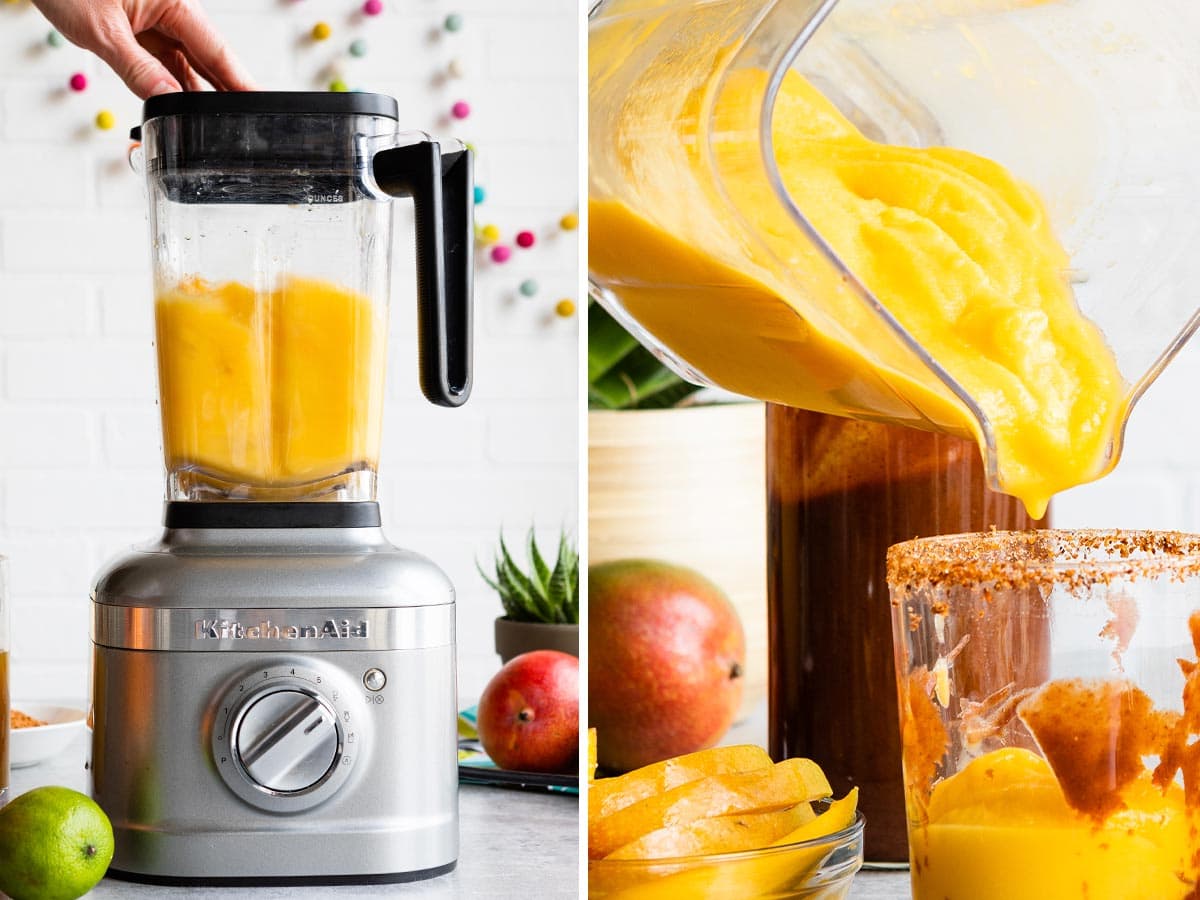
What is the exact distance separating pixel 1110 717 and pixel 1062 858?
42mm

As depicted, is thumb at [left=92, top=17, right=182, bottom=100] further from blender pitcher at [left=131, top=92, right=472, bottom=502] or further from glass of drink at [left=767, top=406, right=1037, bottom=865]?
glass of drink at [left=767, top=406, right=1037, bottom=865]

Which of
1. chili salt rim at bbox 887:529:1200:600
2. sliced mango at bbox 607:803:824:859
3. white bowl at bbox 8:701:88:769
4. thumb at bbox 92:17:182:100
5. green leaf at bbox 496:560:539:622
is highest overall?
thumb at bbox 92:17:182:100

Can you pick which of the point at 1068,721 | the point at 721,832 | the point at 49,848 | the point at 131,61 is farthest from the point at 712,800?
the point at 131,61

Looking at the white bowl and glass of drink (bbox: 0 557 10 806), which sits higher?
glass of drink (bbox: 0 557 10 806)

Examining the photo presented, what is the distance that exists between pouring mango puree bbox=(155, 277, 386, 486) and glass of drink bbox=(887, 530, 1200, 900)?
0.26 meters

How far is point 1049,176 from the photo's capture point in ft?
1.52

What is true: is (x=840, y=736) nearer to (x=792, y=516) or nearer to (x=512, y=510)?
(x=792, y=516)

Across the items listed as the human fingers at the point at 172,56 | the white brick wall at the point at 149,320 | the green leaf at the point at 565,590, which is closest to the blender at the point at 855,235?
the green leaf at the point at 565,590

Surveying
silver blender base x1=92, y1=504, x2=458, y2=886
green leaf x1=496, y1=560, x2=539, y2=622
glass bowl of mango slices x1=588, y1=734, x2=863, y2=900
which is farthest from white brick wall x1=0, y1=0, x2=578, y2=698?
glass bowl of mango slices x1=588, y1=734, x2=863, y2=900

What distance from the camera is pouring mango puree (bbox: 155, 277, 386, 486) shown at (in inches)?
21.6

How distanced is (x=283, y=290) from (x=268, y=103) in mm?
77

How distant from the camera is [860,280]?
38cm

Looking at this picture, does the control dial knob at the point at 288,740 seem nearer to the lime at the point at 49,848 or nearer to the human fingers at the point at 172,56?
the lime at the point at 49,848

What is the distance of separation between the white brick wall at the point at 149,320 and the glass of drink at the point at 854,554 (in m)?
0.85
